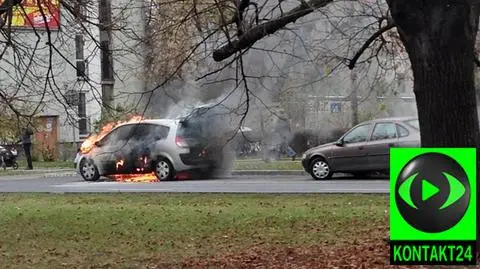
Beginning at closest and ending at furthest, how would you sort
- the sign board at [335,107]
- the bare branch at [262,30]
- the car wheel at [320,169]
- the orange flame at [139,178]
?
the bare branch at [262,30]
the car wheel at [320,169]
the orange flame at [139,178]
the sign board at [335,107]

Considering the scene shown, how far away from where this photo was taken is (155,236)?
8156 millimetres

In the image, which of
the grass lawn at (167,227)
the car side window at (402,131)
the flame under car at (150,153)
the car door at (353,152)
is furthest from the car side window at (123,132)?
the car side window at (402,131)

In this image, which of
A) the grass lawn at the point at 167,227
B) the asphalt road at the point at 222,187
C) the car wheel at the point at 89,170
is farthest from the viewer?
the car wheel at the point at 89,170

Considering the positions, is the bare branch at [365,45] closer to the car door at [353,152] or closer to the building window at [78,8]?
the building window at [78,8]

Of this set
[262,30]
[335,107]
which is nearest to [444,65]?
[262,30]

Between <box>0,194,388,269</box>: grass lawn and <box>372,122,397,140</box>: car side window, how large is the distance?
192 inches

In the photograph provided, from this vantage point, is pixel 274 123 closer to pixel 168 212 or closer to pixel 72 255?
pixel 168 212

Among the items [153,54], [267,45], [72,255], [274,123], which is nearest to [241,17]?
[153,54]

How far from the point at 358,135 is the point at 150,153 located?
4.97 m

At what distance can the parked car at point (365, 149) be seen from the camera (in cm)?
1638

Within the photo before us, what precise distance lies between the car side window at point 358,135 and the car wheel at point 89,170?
20.5 feet

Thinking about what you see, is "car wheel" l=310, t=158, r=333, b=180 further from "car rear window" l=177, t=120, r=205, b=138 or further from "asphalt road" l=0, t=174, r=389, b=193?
"car rear window" l=177, t=120, r=205, b=138

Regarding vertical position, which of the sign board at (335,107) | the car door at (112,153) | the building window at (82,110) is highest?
the sign board at (335,107)

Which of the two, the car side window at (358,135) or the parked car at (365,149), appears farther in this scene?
the car side window at (358,135)
